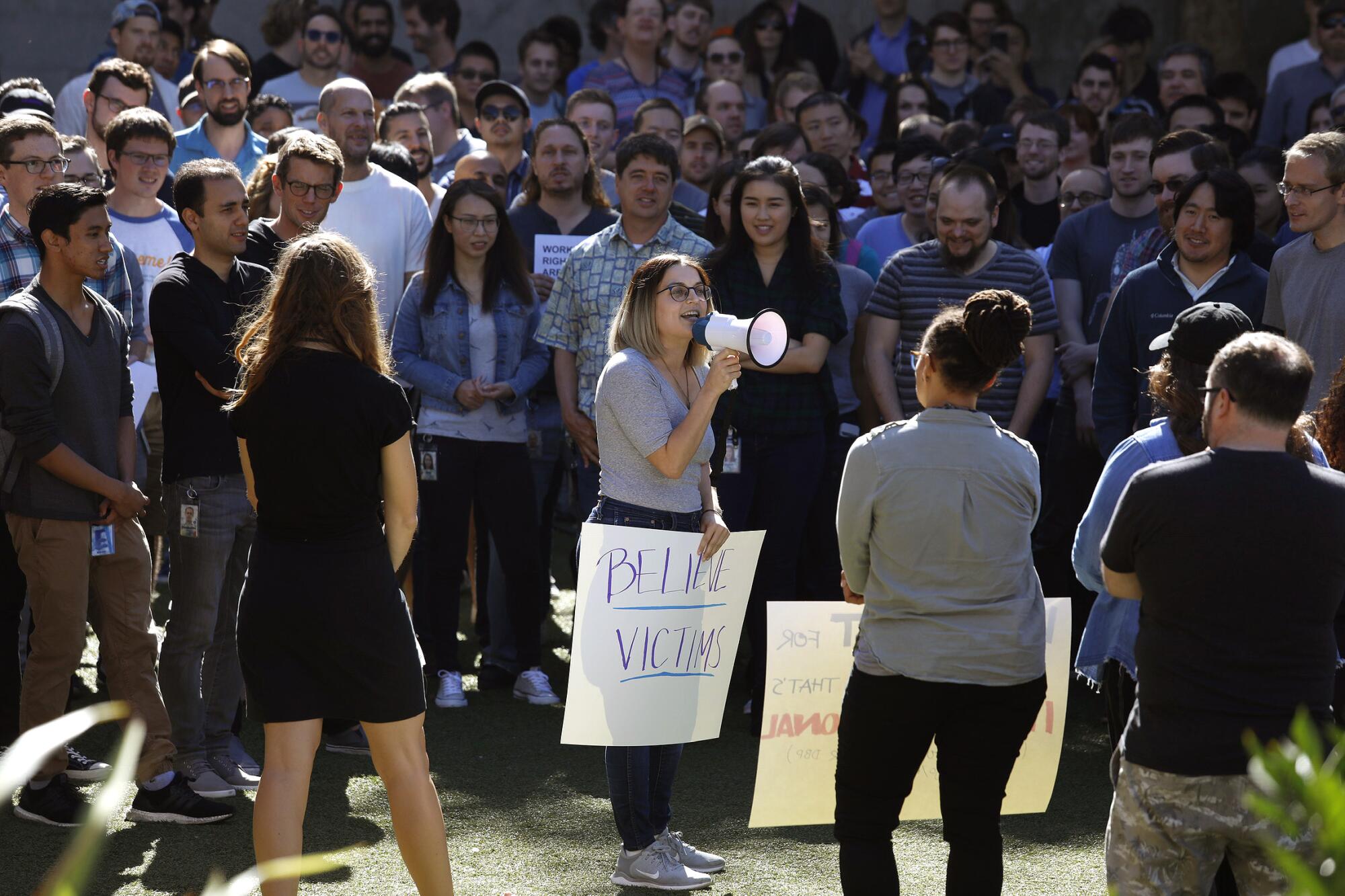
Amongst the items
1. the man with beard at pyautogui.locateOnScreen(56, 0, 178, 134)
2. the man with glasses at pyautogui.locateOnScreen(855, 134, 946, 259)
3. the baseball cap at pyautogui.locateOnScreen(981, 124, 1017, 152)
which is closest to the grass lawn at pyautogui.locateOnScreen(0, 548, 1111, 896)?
the man with glasses at pyautogui.locateOnScreen(855, 134, 946, 259)

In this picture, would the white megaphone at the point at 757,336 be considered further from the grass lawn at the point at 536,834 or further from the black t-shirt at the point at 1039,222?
the black t-shirt at the point at 1039,222

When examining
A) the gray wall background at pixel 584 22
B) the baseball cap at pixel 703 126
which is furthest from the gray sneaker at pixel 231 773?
the gray wall background at pixel 584 22

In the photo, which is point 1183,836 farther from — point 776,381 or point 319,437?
point 776,381

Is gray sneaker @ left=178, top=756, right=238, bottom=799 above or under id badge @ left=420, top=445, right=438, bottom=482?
under

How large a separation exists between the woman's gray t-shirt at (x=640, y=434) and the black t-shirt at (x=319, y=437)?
79 centimetres

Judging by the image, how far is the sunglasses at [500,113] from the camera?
797 cm

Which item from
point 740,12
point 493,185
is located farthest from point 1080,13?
point 493,185

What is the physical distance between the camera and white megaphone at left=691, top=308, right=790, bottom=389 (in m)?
3.70

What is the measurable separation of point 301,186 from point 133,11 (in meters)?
4.21

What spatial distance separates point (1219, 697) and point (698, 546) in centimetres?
167

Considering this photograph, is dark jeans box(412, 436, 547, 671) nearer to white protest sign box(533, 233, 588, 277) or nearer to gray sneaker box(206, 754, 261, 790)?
white protest sign box(533, 233, 588, 277)

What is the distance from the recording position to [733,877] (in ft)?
14.1

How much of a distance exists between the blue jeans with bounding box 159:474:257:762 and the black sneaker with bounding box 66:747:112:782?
305 mm

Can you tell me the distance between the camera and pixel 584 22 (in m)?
12.4
